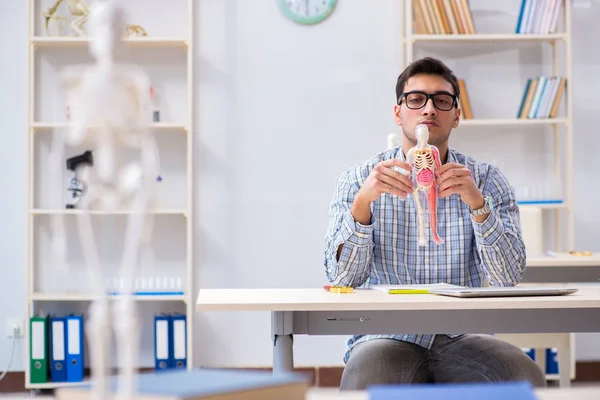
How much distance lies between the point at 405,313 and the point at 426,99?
0.69m

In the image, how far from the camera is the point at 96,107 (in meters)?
0.55

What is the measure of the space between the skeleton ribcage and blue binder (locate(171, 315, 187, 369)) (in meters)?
2.38

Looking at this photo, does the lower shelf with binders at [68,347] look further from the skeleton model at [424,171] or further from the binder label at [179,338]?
the skeleton model at [424,171]

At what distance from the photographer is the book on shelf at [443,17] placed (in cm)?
410

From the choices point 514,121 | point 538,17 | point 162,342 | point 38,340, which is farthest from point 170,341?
point 538,17

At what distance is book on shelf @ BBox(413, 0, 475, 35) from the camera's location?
410 cm

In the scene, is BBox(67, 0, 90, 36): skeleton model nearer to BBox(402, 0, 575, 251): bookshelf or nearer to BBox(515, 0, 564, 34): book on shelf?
BBox(402, 0, 575, 251): bookshelf

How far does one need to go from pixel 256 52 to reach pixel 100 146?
3.81 metres

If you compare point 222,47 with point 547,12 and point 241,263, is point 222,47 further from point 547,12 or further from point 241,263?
point 547,12

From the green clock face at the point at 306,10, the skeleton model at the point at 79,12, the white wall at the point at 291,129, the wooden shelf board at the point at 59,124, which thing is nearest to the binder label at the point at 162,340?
the white wall at the point at 291,129

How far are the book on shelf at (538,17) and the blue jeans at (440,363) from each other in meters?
2.55

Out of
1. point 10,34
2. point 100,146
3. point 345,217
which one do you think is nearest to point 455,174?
point 345,217

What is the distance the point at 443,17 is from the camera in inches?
162

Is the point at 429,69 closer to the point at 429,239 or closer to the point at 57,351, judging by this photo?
the point at 429,239
